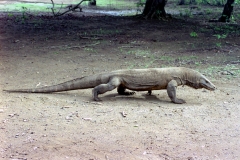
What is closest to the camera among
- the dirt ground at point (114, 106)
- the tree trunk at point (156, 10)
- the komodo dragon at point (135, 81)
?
the dirt ground at point (114, 106)

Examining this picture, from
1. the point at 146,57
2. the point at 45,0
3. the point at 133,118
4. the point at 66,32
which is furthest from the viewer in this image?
the point at 45,0

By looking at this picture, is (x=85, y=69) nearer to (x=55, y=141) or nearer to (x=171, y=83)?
(x=171, y=83)

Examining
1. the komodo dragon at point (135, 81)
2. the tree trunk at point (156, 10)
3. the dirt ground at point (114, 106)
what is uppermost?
the tree trunk at point (156, 10)

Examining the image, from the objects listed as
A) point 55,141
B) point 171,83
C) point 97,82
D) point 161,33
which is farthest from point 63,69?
point 161,33

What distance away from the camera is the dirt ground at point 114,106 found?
3234 mm

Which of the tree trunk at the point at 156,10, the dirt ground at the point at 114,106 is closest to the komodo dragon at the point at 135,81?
the dirt ground at the point at 114,106

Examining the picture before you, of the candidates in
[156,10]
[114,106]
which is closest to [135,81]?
[114,106]

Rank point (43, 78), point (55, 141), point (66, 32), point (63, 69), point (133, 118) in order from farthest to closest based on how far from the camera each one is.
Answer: point (66, 32) < point (63, 69) < point (43, 78) < point (133, 118) < point (55, 141)

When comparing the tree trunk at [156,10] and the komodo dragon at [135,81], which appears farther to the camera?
the tree trunk at [156,10]

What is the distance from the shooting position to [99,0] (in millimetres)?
23531

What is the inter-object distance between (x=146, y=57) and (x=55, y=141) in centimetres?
462

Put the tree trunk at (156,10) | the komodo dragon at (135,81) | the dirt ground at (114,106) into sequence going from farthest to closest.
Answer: the tree trunk at (156,10) → the komodo dragon at (135,81) → the dirt ground at (114,106)

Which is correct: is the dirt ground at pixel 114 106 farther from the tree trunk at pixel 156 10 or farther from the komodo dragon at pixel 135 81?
the tree trunk at pixel 156 10

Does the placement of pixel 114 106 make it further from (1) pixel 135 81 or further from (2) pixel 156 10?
(2) pixel 156 10
